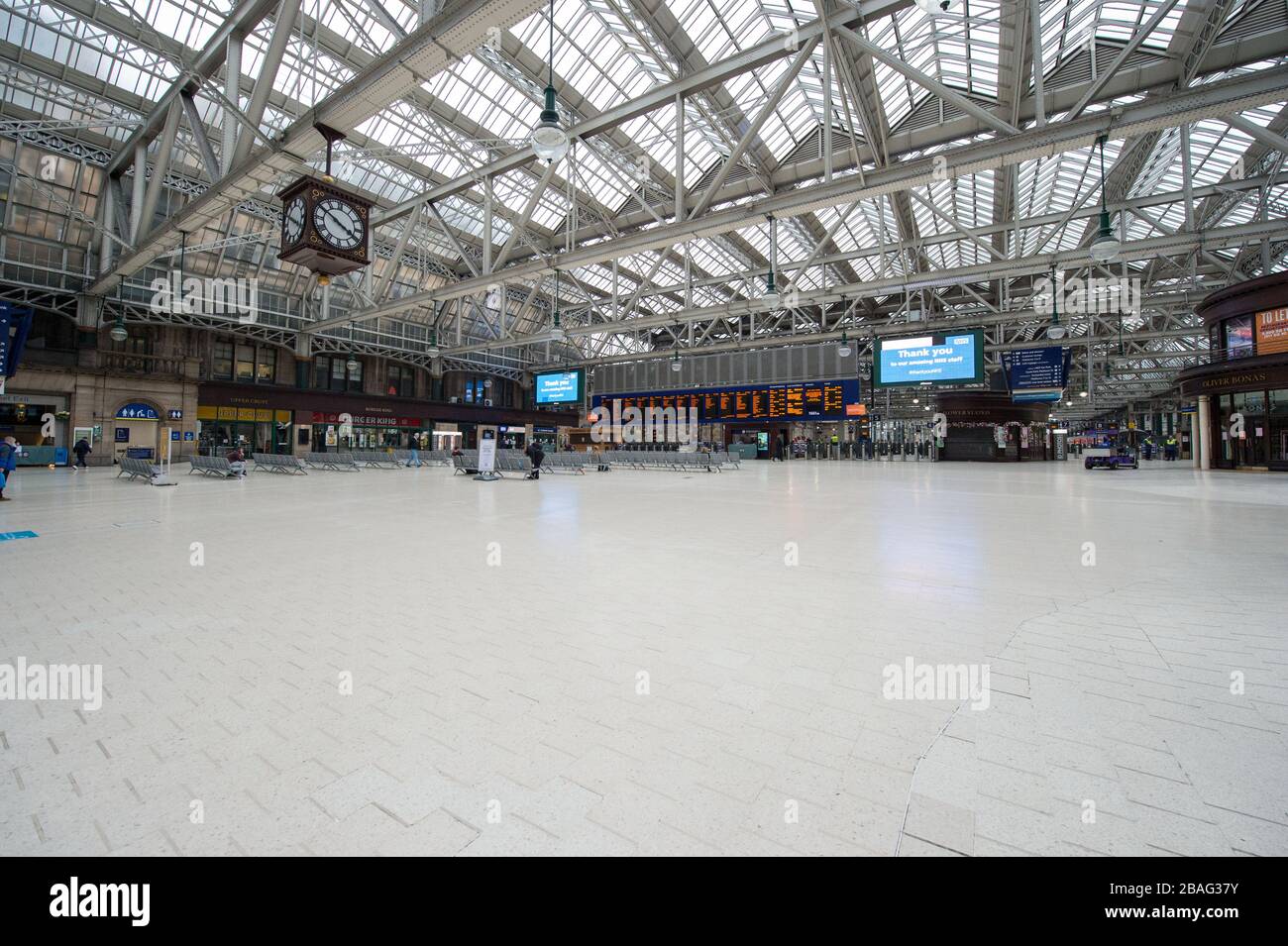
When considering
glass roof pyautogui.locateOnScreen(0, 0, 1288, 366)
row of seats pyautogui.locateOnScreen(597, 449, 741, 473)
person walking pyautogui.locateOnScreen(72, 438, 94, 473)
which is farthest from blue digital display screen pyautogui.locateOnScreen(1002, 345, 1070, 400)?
person walking pyautogui.locateOnScreen(72, 438, 94, 473)

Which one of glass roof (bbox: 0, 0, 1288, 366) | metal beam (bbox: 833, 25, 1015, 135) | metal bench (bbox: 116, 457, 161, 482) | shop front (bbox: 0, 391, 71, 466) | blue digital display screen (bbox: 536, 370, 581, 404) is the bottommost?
metal bench (bbox: 116, 457, 161, 482)

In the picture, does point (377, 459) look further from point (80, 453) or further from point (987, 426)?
point (987, 426)

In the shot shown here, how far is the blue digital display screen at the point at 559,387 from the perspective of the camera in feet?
93.3

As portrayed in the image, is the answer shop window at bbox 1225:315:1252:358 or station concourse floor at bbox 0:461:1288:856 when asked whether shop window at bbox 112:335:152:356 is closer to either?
station concourse floor at bbox 0:461:1288:856

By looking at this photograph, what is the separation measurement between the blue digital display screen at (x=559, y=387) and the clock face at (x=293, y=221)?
1916 centimetres

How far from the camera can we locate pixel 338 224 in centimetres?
900

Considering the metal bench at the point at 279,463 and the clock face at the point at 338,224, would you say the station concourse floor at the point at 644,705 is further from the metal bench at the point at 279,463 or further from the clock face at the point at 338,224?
the metal bench at the point at 279,463

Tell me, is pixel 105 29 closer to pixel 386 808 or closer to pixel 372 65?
pixel 372 65

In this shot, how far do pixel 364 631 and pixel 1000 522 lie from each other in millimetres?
8072

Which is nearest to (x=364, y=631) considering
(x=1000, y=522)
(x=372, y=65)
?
(x=1000, y=522)

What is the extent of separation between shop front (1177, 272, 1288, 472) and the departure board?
43.2ft

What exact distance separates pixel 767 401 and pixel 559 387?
11273 millimetres

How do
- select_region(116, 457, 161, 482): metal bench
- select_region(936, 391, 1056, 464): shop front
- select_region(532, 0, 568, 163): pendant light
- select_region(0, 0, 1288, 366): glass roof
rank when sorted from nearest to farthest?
select_region(532, 0, 568, 163): pendant light < select_region(0, 0, 1288, 366): glass roof < select_region(116, 457, 161, 482): metal bench < select_region(936, 391, 1056, 464): shop front

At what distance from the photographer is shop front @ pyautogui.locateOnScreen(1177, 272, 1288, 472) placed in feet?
61.3
